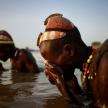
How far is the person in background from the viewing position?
7.05 metres

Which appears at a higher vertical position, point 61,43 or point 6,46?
point 61,43

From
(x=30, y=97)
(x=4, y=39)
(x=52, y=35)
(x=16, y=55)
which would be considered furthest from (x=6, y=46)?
(x=52, y=35)

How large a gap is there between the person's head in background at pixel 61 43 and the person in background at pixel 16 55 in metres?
3.86

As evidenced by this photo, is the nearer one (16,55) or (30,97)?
(30,97)

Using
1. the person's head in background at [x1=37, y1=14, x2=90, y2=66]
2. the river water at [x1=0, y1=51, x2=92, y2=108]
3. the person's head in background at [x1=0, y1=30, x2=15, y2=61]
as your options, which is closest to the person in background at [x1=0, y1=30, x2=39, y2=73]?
the person's head in background at [x1=0, y1=30, x2=15, y2=61]

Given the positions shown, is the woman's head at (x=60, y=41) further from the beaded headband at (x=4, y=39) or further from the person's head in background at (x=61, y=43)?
the beaded headband at (x=4, y=39)

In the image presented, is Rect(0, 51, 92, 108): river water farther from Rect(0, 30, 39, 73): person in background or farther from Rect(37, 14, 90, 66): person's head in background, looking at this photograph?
Rect(0, 30, 39, 73): person in background

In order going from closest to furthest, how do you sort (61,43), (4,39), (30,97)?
(61,43) → (30,97) → (4,39)

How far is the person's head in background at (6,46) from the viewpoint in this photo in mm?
6996

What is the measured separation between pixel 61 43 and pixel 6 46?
406 centimetres

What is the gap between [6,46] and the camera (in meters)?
7.07

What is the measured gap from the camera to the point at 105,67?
2.26 metres

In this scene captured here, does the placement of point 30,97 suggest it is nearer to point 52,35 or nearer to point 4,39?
point 52,35

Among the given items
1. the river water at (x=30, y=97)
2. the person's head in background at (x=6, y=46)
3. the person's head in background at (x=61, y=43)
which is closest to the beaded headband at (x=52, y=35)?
the person's head in background at (x=61, y=43)
